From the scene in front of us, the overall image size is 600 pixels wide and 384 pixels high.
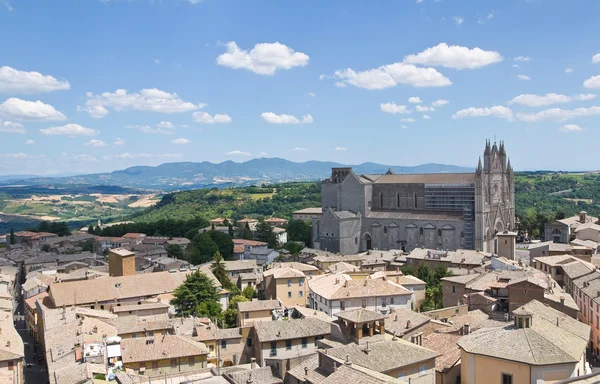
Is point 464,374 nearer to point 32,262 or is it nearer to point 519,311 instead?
point 519,311

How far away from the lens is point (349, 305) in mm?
46844

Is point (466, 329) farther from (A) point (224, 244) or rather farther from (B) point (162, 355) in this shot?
(A) point (224, 244)

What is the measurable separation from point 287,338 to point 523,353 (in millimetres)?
15246

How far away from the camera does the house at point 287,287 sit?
182 ft

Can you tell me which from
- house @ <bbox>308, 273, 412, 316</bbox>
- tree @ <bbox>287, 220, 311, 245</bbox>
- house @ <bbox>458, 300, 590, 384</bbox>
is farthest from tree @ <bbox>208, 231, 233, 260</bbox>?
house @ <bbox>458, 300, 590, 384</bbox>

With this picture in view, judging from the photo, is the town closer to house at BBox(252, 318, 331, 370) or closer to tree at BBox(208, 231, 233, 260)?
house at BBox(252, 318, 331, 370)

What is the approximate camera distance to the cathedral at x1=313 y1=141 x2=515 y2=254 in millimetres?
82062

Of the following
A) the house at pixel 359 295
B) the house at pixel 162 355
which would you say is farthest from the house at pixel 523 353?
the house at pixel 359 295

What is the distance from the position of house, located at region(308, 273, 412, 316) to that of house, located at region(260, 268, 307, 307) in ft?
17.4

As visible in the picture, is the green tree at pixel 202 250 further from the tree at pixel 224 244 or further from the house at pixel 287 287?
the house at pixel 287 287

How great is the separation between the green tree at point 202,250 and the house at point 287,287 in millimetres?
25606

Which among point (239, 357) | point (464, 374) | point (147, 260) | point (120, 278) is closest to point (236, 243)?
point (147, 260)

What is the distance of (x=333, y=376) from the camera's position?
24.5 meters

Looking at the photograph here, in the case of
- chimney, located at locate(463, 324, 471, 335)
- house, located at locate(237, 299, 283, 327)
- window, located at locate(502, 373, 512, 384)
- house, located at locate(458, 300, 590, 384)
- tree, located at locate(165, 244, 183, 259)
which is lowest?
tree, located at locate(165, 244, 183, 259)
